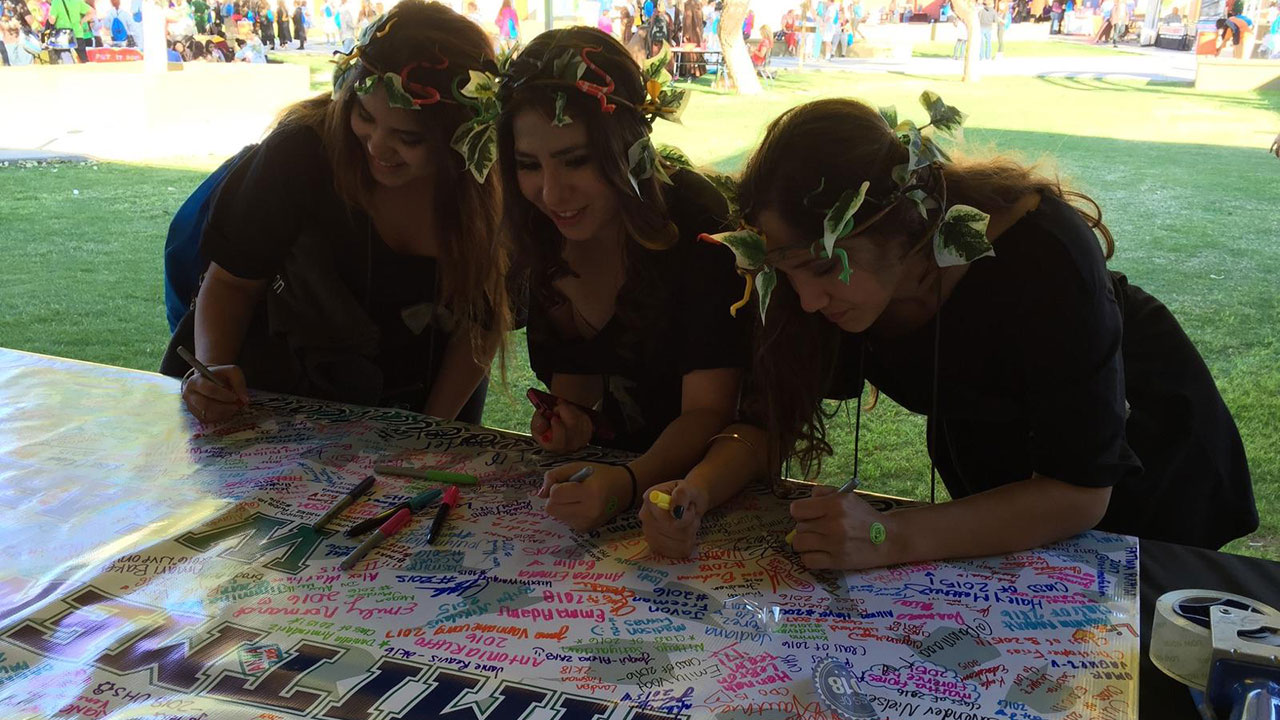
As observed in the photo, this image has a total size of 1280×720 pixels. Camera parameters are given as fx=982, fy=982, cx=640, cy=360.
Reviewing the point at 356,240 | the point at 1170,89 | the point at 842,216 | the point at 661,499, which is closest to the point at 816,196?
the point at 842,216

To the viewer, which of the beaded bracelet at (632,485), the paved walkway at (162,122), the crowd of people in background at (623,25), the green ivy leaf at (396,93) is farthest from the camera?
the crowd of people in background at (623,25)

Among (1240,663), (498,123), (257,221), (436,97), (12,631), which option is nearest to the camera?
(1240,663)

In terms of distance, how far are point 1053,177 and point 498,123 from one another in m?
0.85

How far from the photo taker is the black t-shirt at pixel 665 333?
1.55 meters

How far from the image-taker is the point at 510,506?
1416 millimetres

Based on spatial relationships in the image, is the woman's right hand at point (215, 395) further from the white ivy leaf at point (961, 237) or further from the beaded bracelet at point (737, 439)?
the white ivy leaf at point (961, 237)

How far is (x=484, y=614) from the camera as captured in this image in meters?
1.13

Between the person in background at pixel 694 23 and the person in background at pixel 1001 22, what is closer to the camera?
the person in background at pixel 694 23

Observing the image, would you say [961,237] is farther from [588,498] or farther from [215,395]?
→ [215,395]

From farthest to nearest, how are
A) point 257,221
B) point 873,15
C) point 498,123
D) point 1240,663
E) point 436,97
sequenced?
point 873,15
point 257,221
point 436,97
point 498,123
point 1240,663

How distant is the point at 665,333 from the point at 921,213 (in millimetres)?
511

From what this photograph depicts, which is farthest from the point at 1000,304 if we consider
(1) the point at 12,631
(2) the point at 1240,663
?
(1) the point at 12,631

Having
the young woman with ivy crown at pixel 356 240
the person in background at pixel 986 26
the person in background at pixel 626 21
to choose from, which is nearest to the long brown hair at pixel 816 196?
the young woman with ivy crown at pixel 356 240

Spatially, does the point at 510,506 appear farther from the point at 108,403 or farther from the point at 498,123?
the point at 108,403
